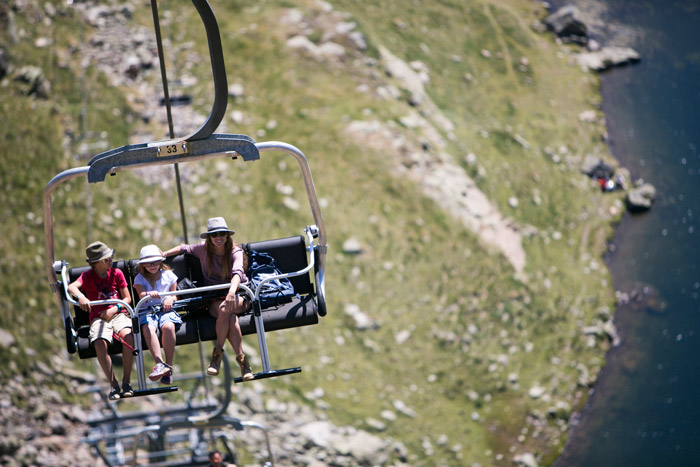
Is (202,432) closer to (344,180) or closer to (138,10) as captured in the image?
(344,180)

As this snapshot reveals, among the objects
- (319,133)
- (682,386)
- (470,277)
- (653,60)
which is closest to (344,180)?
(319,133)

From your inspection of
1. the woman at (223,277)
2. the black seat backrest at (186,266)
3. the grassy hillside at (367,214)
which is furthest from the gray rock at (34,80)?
the woman at (223,277)

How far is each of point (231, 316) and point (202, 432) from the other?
15.6 ft

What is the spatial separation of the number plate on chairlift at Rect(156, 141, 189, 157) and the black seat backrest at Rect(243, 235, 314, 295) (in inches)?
51.3

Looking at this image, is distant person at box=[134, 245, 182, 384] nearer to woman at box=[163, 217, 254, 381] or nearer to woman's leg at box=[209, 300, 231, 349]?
woman at box=[163, 217, 254, 381]

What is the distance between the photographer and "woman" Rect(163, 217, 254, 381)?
7172 millimetres

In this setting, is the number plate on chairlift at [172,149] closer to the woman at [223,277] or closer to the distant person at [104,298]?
the woman at [223,277]

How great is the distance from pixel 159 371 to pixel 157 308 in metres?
0.61

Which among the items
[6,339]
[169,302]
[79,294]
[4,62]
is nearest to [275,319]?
[169,302]

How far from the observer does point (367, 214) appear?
14.4 metres

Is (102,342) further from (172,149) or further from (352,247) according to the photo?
(352,247)

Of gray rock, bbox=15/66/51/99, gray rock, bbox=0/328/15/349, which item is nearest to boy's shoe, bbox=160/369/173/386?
gray rock, bbox=0/328/15/349

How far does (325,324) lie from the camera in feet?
43.9

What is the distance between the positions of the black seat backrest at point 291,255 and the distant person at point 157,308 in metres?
0.88
